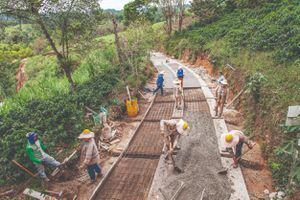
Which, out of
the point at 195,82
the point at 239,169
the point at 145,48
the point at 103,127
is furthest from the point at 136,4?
the point at 239,169

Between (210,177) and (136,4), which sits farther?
(136,4)

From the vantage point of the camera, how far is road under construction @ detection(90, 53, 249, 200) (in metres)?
5.20

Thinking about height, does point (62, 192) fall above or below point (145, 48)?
below

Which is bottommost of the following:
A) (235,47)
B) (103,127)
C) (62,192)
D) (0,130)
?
(62,192)

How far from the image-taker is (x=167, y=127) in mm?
6090

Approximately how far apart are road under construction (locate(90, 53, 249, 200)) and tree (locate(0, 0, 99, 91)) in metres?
4.99

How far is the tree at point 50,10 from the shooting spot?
763 cm

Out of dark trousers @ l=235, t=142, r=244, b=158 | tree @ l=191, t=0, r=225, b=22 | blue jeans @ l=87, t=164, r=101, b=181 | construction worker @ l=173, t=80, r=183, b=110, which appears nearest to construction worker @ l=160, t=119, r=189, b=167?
dark trousers @ l=235, t=142, r=244, b=158

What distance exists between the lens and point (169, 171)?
597 cm

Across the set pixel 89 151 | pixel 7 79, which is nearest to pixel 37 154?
pixel 89 151

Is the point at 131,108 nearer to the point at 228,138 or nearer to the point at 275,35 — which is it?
the point at 228,138

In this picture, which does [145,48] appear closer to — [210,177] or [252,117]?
[252,117]

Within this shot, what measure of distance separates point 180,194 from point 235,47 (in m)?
10.9

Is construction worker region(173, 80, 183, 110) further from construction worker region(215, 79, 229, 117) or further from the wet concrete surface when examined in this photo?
the wet concrete surface
